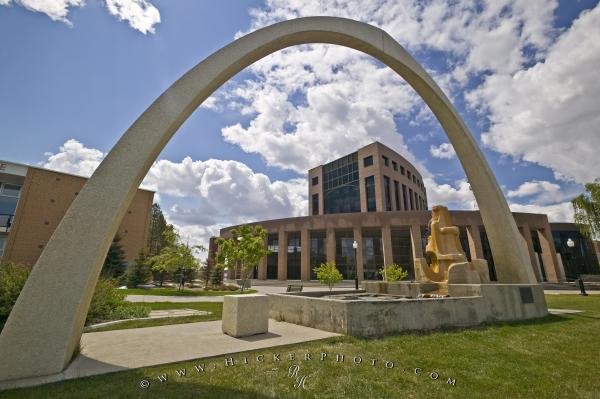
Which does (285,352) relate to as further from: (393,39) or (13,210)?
(13,210)

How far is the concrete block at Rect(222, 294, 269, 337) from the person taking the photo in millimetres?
7066

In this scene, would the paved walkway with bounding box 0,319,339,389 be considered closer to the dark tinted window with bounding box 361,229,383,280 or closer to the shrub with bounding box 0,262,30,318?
the shrub with bounding box 0,262,30,318

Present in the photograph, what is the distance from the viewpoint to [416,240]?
38844 millimetres

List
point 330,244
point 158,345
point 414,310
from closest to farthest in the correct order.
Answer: point 158,345
point 414,310
point 330,244

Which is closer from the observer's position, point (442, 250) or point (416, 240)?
point (442, 250)

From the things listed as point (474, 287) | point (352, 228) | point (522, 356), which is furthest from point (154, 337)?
point (352, 228)

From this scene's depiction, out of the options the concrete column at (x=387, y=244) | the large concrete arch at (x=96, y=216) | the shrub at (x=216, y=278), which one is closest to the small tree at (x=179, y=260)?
the shrub at (x=216, y=278)

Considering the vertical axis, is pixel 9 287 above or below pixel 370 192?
below

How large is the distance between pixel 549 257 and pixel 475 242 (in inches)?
437

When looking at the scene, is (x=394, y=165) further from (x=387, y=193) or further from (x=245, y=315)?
(x=245, y=315)

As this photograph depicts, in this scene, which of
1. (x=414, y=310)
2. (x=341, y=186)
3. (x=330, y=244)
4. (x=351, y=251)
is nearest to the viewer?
(x=414, y=310)

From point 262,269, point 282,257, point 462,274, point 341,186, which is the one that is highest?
point 341,186

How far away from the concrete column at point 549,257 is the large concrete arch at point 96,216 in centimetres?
4470

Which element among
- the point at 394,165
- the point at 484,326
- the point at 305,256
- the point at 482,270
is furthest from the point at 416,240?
the point at 484,326
